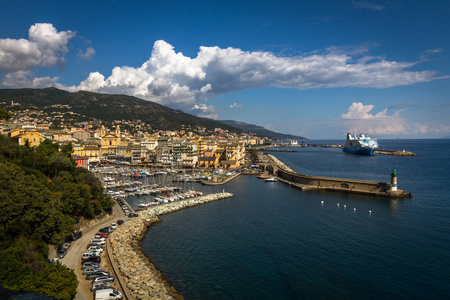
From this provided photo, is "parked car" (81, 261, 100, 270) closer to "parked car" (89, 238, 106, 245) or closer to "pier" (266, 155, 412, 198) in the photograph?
"parked car" (89, 238, 106, 245)

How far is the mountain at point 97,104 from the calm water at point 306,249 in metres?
120

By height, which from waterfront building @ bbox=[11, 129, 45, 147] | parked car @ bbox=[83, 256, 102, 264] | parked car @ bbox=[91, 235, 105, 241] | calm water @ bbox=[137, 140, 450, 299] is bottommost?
calm water @ bbox=[137, 140, 450, 299]

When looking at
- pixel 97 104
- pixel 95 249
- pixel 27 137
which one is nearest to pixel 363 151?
pixel 27 137

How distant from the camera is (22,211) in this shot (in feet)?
43.9

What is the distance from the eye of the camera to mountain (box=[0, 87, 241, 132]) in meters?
128

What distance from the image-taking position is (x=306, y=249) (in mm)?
17891

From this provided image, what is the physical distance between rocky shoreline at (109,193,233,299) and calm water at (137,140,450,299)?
2.28 feet

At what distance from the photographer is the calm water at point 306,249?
44.6ft

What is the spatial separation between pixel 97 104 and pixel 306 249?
148 metres

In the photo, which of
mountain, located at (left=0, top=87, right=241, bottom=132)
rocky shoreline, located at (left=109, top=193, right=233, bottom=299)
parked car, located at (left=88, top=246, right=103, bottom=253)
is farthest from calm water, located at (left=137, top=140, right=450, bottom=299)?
mountain, located at (left=0, top=87, right=241, bottom=132)

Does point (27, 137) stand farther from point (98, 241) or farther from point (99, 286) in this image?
point (99, 286)

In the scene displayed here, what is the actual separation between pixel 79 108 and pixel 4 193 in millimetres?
136962

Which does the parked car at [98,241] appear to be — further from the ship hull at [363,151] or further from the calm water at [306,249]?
the ship hull at [363,151]

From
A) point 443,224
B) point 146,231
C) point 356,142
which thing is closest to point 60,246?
point 146,231
